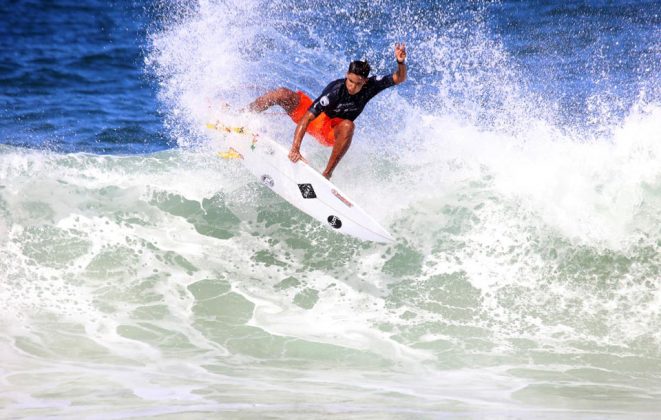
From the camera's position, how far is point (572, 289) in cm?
910

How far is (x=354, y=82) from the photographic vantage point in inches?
331

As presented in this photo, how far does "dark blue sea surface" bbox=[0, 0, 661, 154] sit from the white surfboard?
3570 millimetres

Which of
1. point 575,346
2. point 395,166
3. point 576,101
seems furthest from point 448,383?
point 576,101

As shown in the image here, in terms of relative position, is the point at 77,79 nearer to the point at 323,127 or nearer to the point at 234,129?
the point at 234,129

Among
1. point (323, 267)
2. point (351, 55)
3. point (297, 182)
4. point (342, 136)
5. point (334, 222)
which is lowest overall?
point (323, 267)

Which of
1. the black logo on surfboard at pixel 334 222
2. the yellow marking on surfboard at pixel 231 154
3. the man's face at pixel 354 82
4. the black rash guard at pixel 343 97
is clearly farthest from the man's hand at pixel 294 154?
the yellow marking on surfboard at pixel 231 154

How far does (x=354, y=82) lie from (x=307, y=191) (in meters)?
1.37

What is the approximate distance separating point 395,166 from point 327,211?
206cm

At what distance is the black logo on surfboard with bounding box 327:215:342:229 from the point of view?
886 cm

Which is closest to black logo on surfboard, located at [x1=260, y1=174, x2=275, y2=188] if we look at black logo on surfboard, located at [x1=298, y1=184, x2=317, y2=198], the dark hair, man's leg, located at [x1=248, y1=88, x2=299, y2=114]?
black logo on surfboard, located at [x1=298, y1=184, x2=317, y2=198]

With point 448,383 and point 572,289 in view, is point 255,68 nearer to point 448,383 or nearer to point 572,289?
point 572,289

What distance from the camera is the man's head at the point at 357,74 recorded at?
830 centimetres

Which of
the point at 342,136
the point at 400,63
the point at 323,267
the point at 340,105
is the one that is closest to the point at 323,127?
the point at 342,136

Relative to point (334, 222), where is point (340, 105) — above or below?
above
